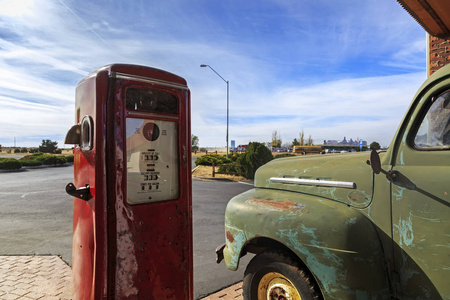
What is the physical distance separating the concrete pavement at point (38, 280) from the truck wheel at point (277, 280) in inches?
29.8

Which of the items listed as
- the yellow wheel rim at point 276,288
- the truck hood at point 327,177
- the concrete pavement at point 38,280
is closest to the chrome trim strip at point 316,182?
the truck hood at point 327,177

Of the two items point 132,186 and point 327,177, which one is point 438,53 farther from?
point 132,186

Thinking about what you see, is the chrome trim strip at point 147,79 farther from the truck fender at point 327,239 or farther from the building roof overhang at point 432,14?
the building roof overhang at point 432,14

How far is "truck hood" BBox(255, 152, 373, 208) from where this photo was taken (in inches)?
87.7

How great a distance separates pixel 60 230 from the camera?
604cm

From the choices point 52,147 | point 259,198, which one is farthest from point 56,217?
point 52,147

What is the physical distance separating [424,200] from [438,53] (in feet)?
14.9

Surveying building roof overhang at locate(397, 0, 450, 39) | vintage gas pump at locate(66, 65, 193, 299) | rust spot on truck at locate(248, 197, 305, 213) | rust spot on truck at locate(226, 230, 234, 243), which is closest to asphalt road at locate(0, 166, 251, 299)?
rust spot on truck at locate(226, 230, 234, 243)

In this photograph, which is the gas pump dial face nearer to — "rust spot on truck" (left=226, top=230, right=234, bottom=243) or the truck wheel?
"rust spot on truck" (left=226, top=230, right=234, bottom=243)

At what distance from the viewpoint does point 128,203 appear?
8.18 feet

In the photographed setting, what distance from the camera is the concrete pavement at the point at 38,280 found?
3359mm

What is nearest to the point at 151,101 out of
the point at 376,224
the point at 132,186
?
the point at 132,186

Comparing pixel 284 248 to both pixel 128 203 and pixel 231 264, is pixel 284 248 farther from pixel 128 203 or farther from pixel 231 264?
pixel 128 203

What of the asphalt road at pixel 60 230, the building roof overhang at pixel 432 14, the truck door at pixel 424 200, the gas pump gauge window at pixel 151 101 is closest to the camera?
the truck door at pixel 424 200
